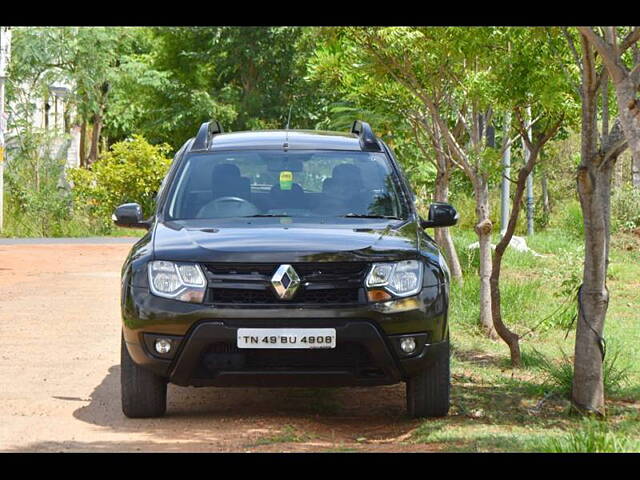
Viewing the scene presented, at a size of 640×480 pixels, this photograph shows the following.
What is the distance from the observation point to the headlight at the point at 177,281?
290 inches

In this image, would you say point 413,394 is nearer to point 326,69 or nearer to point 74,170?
point 326,69

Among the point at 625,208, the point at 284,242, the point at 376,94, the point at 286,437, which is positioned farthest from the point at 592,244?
the point at 625,208

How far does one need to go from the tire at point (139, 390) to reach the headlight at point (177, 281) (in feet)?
1.75

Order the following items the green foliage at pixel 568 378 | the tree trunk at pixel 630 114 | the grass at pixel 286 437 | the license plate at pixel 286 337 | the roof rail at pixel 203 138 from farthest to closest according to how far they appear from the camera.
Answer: the green foliage at pixel 568 378 < the roof rail at pixel 203 138 < the license plate at pixel 286 337 < the grass at pixel 286 437 < the tree trunk at pixel 630 114

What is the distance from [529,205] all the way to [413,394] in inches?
863

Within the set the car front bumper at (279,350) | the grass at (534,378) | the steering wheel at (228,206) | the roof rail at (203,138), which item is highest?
the roof rail at (203,138)

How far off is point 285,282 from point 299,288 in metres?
0.09

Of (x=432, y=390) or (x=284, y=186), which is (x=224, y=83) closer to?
(x=284, y=186)

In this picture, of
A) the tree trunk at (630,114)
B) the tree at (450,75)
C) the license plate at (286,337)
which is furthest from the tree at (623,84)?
the tree at (450,75)

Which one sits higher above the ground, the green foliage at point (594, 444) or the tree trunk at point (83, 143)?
the tree trunk at point (83, 143)

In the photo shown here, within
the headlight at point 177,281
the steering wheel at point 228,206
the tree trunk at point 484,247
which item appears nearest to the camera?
the headlight at point 177,281

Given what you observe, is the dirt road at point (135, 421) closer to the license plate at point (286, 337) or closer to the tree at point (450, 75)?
the license plate at point (286, 337)

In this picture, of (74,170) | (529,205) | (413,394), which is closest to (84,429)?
(413,394)

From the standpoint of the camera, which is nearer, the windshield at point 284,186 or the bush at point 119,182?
the windshield at point 284,186
